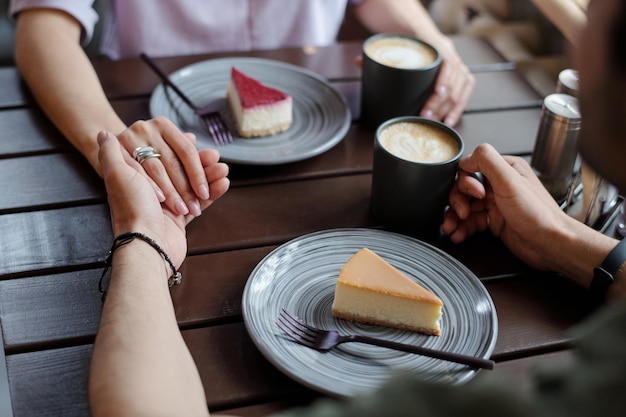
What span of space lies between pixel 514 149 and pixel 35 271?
2.91 ft

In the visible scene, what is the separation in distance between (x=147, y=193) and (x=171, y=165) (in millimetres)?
89

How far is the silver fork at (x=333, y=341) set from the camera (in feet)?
3.01

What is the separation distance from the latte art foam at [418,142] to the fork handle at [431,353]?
1.05 feet

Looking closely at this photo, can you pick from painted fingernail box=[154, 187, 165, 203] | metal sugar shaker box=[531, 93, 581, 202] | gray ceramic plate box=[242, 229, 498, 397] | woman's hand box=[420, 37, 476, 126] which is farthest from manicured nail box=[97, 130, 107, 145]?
metal sugar shaker box=[531, 93, 581, 202]

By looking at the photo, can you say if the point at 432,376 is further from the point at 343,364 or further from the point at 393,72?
the point at 393,72

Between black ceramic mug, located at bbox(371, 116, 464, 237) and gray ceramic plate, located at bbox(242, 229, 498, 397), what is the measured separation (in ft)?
0.19

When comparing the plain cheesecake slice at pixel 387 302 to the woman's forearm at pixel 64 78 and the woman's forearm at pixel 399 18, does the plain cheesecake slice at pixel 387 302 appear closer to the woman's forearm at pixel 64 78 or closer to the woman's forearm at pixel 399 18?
the woman's forearm at pixel 64 78

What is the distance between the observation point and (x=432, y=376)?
0.91 m

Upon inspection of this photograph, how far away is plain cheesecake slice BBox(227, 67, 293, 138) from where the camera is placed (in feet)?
4.47

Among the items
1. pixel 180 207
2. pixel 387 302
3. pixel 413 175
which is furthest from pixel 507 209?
pixel 180 207

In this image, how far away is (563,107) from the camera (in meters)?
1.27

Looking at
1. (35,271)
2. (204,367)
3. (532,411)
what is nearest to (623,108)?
(532,411)

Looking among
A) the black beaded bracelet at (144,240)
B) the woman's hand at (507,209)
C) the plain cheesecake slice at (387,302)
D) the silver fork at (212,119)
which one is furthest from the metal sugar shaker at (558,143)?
the black beaded bracelet at (144,240)

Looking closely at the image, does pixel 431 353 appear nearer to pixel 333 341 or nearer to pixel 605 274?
pixel 333 341
